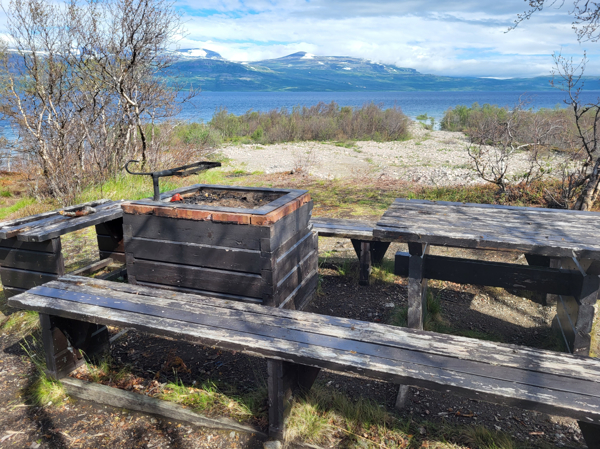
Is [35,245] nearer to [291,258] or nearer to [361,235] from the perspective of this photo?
[291,258]

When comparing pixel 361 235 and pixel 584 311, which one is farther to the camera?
pixel 361 235

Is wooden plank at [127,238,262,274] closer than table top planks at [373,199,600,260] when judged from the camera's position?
No

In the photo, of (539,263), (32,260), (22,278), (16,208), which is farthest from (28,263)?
(16,208)

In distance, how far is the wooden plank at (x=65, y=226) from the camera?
11.8 ft

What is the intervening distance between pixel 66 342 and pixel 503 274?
3.26 meters

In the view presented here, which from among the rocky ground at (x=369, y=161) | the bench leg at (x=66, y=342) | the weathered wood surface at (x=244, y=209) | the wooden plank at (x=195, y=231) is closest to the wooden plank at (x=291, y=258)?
the wooden plank at (x=195, y=231)

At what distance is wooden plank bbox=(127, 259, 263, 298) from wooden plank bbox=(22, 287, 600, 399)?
29.0 inches

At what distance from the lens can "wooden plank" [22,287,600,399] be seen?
6.11ft

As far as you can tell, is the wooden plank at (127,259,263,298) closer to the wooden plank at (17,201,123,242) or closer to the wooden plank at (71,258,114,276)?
the wooden plank at (17,201,123,242)

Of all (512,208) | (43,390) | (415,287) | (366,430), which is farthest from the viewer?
(512,208)

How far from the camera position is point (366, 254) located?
15.0 feet

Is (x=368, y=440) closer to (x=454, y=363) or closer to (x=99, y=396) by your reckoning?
(x=454, y=363)

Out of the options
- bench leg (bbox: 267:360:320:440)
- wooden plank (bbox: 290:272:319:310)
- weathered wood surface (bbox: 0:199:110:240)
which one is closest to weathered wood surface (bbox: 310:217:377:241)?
wooden plank (bbox: 290:272:319:310)

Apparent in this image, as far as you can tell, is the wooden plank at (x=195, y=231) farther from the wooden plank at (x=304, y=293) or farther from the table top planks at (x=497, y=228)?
the table top planks at (x=497, y=228)
